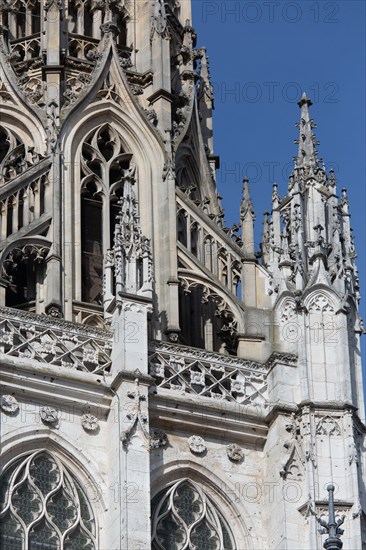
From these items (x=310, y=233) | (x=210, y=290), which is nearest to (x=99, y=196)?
(x=210, y=290)

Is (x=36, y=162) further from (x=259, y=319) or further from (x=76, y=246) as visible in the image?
(x=259, y=319)

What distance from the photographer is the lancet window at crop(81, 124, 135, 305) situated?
39688 millimetres

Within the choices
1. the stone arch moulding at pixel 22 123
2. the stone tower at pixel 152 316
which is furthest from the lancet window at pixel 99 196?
the stone arch moulding at pixel 22 123

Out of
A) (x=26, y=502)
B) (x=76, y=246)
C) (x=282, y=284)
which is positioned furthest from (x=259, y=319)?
(x=26, y=502)

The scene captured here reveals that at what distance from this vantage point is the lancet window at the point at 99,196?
39688 mm

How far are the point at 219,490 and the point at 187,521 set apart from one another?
750mm

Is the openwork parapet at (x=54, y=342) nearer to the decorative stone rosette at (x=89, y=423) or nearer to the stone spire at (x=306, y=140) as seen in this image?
the decorative stone rosette at (x=89, y=423)

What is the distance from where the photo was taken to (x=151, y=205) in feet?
132

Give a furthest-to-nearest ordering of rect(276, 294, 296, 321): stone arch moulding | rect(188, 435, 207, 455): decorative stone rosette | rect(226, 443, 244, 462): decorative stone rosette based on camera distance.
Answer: rect(276, 294, 296, 321): stone arch moulding → rect(226, 443, 244, 462): decorative stone rosette → rect(188, 435, 207, 455): decorative stone rosette

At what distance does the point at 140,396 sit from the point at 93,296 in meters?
3.55

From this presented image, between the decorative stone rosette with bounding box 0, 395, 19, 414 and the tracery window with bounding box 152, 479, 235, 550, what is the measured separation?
2440 mm

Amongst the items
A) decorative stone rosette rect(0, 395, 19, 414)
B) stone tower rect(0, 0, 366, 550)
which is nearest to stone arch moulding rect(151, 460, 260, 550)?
stone tower rect(0, 0, 366, 550)

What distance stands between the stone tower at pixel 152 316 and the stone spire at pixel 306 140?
0.03 metres

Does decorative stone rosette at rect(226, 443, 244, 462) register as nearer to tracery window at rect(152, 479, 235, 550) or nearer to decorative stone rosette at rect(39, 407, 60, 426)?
tracery window at rect(152, 479, 235, 550)
